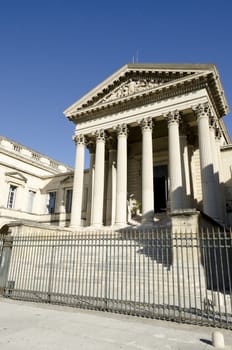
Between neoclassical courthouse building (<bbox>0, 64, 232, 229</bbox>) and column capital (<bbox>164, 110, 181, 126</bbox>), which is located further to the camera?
column capital (<bbox>164, 110, 181, 126</bbox>)

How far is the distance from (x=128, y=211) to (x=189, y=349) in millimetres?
15057

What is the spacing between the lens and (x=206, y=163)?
15.0 metres

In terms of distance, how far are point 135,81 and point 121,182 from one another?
8.08 metres

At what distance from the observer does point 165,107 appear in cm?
1756

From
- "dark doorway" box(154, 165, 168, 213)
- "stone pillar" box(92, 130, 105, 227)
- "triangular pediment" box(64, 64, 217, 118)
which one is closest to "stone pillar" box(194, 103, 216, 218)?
"triangular pediment" box(64, 64, 217, 118)

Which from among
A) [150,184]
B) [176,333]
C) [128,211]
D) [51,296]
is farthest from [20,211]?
[176,333]

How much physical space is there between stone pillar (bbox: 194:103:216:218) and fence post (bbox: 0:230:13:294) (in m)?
10.4

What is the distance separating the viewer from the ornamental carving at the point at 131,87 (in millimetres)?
18748

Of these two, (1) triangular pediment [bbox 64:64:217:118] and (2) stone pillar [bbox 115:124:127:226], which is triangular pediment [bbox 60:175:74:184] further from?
(2) stone pillar [bbox 115:124:127:226]

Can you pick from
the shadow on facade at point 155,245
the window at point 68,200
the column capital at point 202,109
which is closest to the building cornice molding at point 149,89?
the column capital at point 202,109

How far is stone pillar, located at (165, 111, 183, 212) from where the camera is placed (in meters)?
15.2

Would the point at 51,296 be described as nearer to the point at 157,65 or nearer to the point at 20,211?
the point at 157,65

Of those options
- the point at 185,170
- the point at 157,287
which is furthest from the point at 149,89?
the point at 157,287

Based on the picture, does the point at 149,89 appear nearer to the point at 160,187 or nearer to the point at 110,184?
the point at 160,187
